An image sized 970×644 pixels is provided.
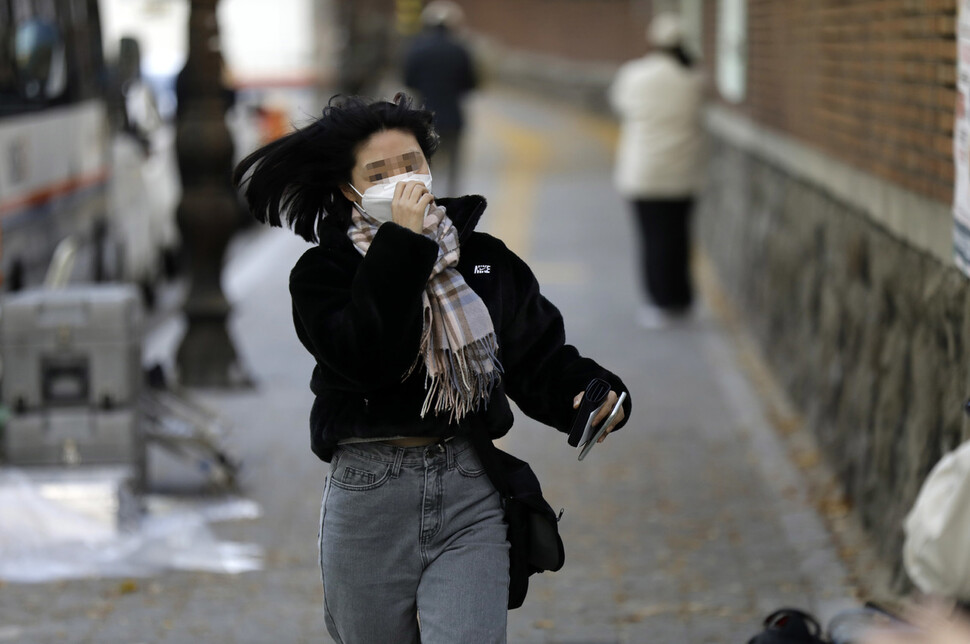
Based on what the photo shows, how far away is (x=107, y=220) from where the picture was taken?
39.9 feet

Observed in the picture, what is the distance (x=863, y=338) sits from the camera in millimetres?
6871

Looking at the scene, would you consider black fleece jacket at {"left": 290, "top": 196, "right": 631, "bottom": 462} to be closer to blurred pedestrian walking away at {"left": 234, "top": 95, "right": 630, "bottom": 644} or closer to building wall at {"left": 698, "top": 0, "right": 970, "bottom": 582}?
blurred pedestrian walking away at {"left": 234, "top": 95, "right": 630, "bottom": 644}

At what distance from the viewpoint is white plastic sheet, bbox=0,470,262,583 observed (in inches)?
246

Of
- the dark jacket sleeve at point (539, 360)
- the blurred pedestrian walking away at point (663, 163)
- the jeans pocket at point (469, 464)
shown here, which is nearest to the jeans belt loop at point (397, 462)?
the jeans pocket at point (469, 464)

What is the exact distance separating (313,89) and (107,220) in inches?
435

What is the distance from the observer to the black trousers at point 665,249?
38.9 ft

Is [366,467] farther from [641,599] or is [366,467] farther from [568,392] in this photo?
[641,599]

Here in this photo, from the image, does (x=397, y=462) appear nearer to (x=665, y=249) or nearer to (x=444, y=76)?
(x=665, y=249)

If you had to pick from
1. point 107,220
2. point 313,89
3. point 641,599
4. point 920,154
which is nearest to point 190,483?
point 641,599

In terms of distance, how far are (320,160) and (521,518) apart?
0.88m

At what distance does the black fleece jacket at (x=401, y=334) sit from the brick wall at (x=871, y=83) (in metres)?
2.44

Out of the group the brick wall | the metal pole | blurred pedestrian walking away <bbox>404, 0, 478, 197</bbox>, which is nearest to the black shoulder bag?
the brick wall

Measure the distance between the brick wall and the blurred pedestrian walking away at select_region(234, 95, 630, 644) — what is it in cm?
264

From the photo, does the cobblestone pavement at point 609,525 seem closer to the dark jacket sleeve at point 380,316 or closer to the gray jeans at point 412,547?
the gray jeans at point 412,547
